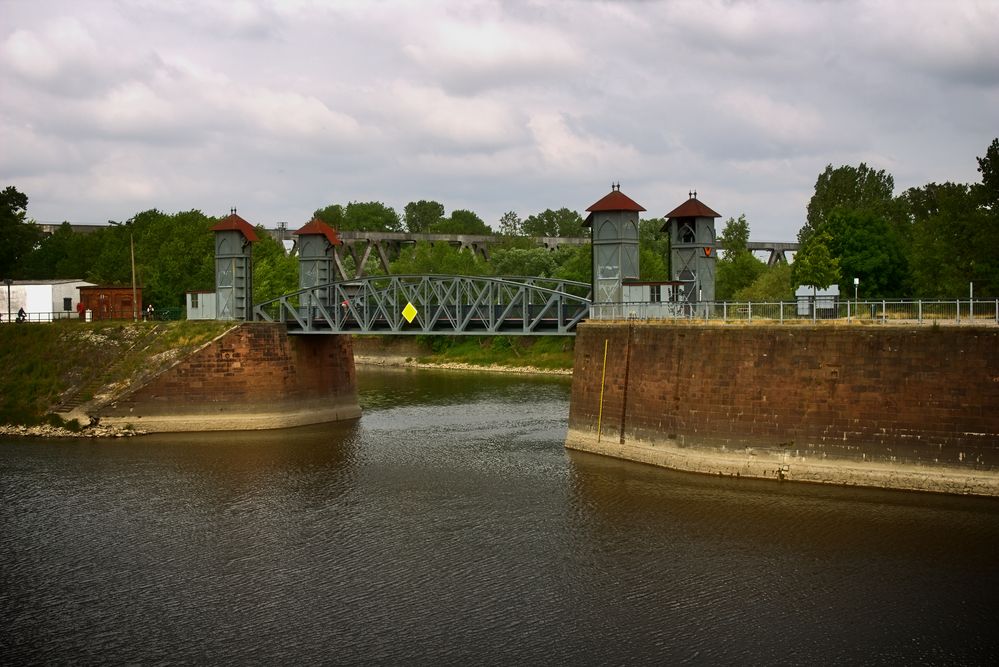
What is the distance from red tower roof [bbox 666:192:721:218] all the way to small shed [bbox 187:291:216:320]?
2764cm

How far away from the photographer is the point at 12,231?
87.5 metres

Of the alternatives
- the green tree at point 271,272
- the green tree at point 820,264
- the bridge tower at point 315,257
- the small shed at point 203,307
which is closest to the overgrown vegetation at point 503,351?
the green tree at point 271,272

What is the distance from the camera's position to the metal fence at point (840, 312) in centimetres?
3516

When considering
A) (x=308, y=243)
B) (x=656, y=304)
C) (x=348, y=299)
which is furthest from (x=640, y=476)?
(x=308, y=243)

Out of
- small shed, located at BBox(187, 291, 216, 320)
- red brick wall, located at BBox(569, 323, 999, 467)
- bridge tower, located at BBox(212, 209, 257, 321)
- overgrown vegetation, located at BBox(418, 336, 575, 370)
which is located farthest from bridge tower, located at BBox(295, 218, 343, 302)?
overgrown vegetation, located at BBox(418, 336, 575, 370)

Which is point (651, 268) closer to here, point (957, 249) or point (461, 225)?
point (957, 249)

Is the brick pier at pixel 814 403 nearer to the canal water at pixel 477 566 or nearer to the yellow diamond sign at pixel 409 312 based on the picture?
the canal water at pixel 477 566

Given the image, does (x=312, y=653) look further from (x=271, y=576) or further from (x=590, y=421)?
(x=590, y=421)

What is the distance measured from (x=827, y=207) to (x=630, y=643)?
227 ft

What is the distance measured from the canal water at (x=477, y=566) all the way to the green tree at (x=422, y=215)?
13561 cm

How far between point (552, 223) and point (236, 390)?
123649 millimetres

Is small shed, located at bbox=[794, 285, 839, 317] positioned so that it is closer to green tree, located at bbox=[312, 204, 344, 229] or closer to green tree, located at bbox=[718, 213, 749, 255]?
green tree, located at bbox=[718, 213, 749, 255]

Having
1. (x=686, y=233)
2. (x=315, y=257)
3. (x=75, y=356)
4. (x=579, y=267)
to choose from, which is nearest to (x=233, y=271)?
(x=315, y=257)

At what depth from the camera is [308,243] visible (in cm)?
5984
